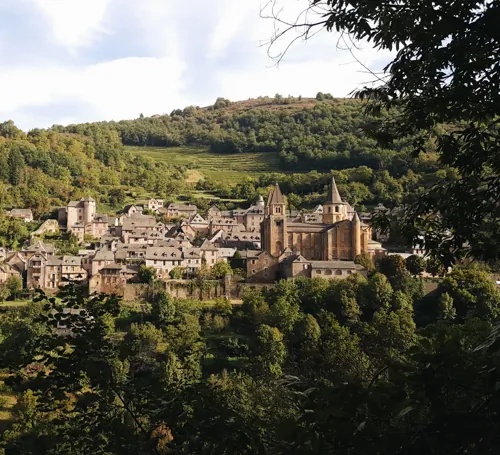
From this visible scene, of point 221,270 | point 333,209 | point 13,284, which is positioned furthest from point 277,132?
point 13,284

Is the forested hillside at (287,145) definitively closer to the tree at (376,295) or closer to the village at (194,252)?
the village at (194,252)

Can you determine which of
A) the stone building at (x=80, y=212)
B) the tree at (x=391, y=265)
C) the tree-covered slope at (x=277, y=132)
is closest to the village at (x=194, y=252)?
the stone building at (x=80, y=212)

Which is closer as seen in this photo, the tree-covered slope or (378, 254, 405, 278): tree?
(378, 254, 405, 278): tree

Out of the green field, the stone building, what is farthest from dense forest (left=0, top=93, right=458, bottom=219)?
the stone building

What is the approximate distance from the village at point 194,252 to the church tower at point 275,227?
9 centimetres

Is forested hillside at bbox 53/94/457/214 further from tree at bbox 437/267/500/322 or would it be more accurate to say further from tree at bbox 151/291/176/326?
tree at bbox 151/291/176/326

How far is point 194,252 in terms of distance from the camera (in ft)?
183

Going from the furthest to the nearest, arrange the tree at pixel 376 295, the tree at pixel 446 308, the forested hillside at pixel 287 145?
the forested hillside at pixel 287 145 < the tree at pixel 376 295 < the tree at pixel 446 308

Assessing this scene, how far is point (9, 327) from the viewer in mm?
40625

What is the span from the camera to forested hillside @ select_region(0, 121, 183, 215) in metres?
81.2

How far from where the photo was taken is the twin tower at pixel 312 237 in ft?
187

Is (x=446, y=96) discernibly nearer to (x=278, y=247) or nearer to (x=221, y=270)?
(x=221, y=270)

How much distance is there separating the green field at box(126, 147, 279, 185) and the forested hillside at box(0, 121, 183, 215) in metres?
6.89

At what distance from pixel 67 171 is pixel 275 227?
45934mm
